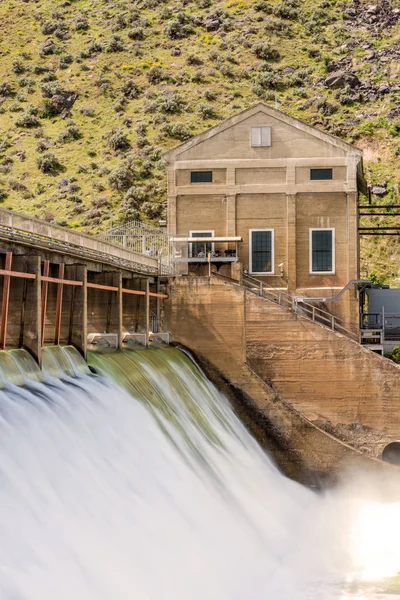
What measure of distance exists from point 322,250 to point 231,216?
3993 mm

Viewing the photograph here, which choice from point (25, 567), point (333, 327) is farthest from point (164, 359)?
point (25, 567)

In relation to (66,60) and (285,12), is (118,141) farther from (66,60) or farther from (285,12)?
(285,12)

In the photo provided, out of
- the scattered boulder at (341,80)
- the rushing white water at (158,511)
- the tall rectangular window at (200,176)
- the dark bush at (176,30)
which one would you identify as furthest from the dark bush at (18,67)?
the rushing white water at (158,511)

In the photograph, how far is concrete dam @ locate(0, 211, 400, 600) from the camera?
57.7 feet

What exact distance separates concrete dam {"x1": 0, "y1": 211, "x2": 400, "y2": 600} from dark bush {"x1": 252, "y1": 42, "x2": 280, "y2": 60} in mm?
53401

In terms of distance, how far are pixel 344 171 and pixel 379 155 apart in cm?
4058

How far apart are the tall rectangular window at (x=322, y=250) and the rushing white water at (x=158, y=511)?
34.2 ft

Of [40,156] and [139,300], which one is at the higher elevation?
[40,156]

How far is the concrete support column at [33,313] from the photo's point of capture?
24.0 m

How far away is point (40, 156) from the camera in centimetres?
7912

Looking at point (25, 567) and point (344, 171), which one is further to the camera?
point (344, 171)

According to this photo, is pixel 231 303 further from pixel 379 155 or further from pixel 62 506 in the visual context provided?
pixel 379 155

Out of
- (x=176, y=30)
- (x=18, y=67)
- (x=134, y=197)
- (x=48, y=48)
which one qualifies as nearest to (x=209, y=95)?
(x=176, y=30)

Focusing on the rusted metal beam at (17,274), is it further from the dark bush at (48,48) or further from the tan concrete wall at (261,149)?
the dark bush at (48,48)
